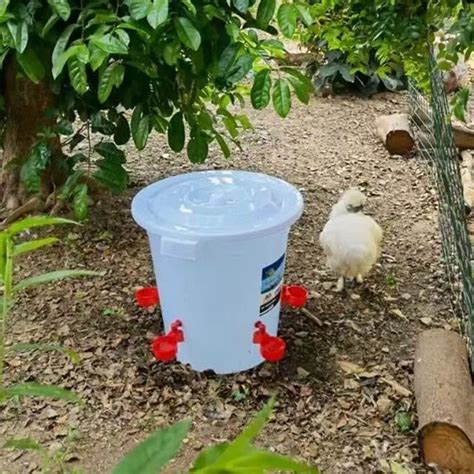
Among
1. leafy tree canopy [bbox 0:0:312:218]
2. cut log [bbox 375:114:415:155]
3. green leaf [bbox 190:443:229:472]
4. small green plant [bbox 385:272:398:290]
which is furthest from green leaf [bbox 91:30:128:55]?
cut log [bbox 375:114:415:155]

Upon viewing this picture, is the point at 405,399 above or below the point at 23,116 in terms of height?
below

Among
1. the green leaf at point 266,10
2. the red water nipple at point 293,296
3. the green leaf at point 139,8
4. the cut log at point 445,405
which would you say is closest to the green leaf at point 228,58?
the green leaf at point 266,10

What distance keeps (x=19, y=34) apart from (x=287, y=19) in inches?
27.7

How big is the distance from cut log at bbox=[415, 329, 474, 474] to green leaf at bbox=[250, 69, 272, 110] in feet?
Answer: 2.58

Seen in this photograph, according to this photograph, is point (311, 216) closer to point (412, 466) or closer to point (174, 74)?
point (174, 74)

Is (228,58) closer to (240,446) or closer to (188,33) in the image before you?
(188,33)

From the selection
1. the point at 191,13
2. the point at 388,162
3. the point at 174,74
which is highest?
the point at 191,13

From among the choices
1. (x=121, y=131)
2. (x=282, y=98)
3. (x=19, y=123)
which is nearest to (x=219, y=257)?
(x=282, y=98)

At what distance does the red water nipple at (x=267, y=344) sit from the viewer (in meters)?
1.89

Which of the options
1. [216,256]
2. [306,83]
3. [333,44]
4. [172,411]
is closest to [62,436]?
[172,411]

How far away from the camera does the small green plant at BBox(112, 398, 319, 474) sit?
1.29 feet

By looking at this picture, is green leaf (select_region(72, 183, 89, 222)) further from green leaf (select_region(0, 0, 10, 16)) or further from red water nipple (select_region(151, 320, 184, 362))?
green leaf (select_region(0, 0, 10, 16))

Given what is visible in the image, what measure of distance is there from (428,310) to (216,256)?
2.98 ft

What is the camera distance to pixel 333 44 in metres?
2.26
